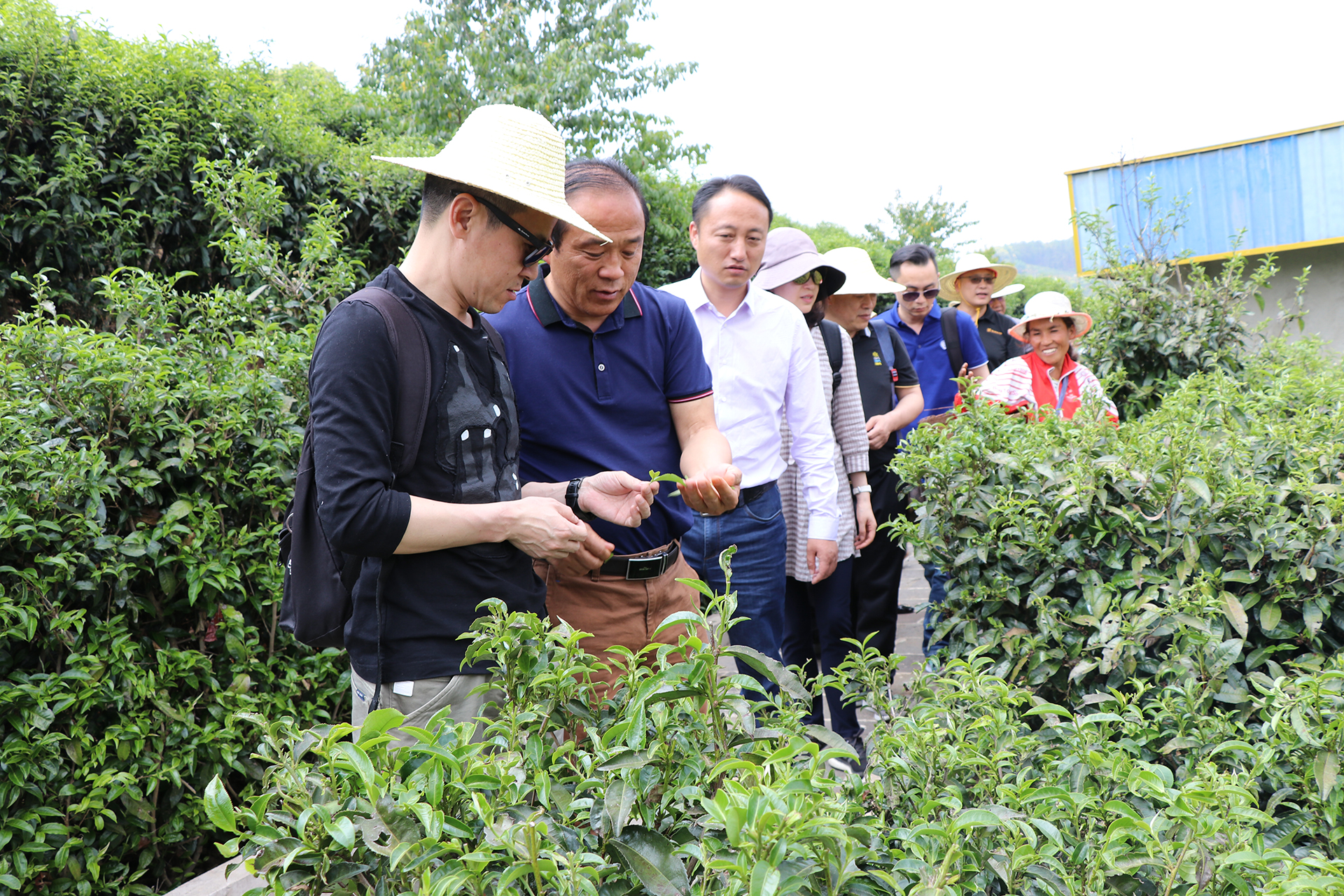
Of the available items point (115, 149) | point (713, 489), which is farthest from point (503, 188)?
point (115, 149)

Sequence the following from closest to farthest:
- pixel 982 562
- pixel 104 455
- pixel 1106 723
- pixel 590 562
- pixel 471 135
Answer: pixel 1106 723 < pixel 471 135 < pixel 590 562 < pixel 104 455 < pixel 982 562

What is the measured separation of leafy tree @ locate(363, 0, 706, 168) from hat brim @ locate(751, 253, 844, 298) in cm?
1309

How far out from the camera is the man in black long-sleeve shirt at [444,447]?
1893 millimetres

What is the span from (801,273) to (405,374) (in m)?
2.81

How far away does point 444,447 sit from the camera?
208 centimetres

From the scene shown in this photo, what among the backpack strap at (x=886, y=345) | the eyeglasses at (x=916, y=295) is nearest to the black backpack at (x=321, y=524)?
the backpack strap at (x=886, y=345)

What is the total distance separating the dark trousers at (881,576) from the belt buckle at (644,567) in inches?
93.1

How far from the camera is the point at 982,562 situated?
3.07m

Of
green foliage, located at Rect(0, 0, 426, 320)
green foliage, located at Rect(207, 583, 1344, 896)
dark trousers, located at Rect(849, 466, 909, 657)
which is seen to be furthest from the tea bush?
dark trousers, located at Rect(849, 466, 909, 657)

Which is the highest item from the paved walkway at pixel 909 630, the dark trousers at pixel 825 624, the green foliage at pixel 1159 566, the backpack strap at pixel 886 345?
the backpack strap at pixel 886 345

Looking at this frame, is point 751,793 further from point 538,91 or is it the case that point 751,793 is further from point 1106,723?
point 538,91

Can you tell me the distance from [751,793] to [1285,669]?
2.30m

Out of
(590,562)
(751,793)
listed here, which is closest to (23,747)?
(590,562)

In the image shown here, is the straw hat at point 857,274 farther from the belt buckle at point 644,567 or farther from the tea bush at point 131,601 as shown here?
the tea bush at point 131,601
